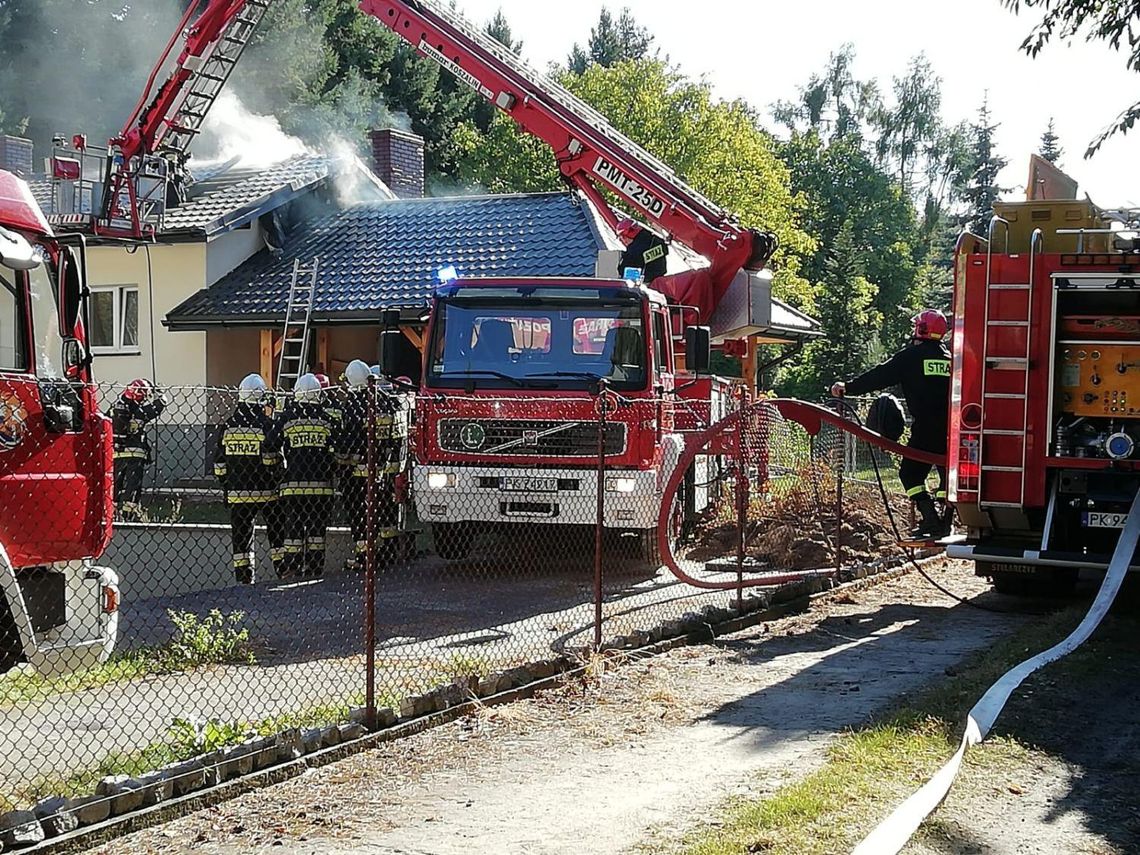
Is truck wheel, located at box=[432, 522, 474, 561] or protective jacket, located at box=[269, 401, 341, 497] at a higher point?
protective jacket, located at box=[269, 401, 341, 497]

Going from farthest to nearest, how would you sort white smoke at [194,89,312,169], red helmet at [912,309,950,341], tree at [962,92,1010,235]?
tree at [962,92,1010,235], white smoke at [194,89,312,169], red helmet at [912,309,950,341]

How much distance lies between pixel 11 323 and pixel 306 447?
4536 millimetres

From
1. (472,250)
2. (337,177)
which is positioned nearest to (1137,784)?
(472,250)

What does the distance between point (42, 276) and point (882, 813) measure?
15.3 feet

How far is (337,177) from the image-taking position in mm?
24609

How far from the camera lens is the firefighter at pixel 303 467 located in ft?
35.7

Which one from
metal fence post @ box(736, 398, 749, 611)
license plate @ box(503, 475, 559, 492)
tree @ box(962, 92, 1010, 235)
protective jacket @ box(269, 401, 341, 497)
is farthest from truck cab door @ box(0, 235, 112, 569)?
tree @ box(962, 92, 1010, 235)

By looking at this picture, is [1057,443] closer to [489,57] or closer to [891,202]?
[489,57]

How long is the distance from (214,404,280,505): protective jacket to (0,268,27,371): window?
445 cm

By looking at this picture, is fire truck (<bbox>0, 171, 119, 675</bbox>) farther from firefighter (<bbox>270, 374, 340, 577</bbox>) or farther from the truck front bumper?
the truck front bumper

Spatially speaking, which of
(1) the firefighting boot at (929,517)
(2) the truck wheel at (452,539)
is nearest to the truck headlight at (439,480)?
(2) the truck wheel at (452,539)

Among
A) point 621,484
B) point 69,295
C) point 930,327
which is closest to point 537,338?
point 621,484

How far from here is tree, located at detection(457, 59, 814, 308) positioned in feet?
142

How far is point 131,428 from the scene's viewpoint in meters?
15.3
